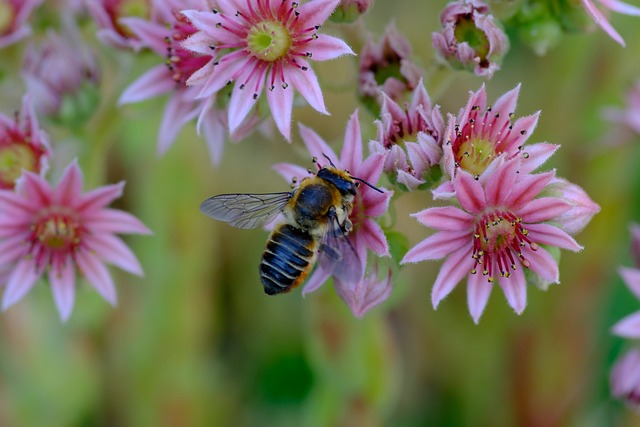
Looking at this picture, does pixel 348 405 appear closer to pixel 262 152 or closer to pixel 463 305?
pixel 463 305

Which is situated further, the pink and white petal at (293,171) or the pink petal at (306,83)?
the pink and white petal at (293,171)

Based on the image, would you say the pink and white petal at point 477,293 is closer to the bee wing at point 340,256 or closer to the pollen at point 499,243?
the pollen at point 499,243

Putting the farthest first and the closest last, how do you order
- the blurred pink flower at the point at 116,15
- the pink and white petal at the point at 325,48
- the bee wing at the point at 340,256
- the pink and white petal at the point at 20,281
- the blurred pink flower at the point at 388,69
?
the blurred pink flower at the point at 116,15 < the pink and white petal at the point at 20,281 < the blurred pink flower at the point at 388,69 < the pink and white petal at the point at 325,48 < the bee wing at the point at 340,256

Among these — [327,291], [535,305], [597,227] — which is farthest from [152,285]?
[597,227]

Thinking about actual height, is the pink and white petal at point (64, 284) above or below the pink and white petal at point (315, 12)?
below

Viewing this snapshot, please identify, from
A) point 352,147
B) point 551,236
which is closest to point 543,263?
point 551,236

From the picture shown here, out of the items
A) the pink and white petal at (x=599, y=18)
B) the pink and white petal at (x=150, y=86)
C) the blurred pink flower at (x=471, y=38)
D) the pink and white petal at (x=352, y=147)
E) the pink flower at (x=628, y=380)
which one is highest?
the pink and white petal at (x=599, y=18)

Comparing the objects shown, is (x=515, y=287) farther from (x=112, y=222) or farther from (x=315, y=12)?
(x=112, y=222)

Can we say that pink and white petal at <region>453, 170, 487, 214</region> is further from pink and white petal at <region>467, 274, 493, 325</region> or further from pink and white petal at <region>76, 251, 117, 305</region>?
pink and white petal at <region>76, 251, 117, 305</region>

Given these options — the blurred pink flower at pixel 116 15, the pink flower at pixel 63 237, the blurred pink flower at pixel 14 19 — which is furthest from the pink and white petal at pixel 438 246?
the blurred pink flower at pixel 14 19
